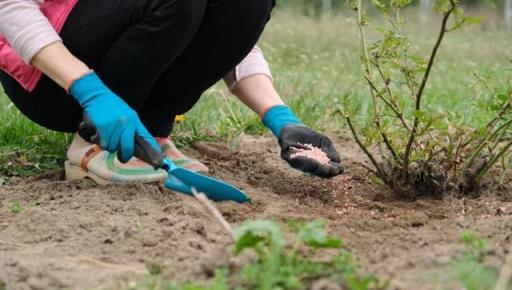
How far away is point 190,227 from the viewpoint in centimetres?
207

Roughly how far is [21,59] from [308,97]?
2.03 m

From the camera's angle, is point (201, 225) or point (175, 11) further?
point (175, 11)

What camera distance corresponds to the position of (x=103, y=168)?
105 inches

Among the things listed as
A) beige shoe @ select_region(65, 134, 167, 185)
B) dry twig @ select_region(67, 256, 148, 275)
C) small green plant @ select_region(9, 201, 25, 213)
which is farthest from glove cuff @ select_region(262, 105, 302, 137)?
dry twig @ select_region(67, 256, 148, 275)

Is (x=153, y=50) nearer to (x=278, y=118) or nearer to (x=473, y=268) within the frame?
(x=278, y=118)

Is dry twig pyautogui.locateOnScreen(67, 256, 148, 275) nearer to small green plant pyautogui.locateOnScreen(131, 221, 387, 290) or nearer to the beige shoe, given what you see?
small green plant pyautogui.locateOnScreen(131, 221, 387, 290)

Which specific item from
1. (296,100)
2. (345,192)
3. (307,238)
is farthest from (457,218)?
(296,100)

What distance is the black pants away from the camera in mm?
2576

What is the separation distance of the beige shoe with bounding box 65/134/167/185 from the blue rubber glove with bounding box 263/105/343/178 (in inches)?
16.2

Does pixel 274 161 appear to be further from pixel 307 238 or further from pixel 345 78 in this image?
pixel 345 78

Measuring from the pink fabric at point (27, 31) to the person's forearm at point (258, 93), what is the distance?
2.22 ft

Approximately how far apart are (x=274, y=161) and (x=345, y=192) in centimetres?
52

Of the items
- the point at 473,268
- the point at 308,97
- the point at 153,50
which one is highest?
the point at 308,97

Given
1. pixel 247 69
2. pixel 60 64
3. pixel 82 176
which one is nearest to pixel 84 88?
pixel 60 64
